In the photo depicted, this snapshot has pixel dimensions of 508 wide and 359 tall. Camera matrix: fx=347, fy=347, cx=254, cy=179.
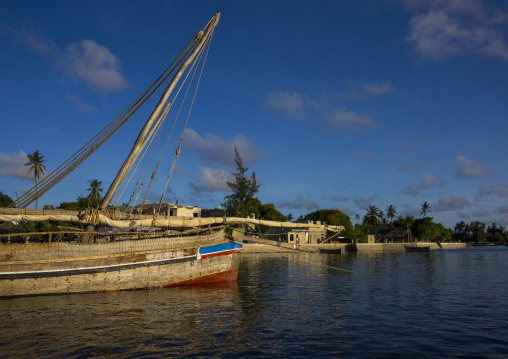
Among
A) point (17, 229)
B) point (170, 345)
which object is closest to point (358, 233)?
point (17, 229)

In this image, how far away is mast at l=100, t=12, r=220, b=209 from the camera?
2125 centimetres

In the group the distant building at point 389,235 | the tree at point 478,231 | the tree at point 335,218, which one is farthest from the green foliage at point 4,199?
the tree at point 478,231

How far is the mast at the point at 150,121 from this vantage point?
21.2m

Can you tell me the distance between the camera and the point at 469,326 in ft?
42.6

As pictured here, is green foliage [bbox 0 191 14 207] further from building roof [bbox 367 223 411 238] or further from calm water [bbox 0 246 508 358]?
building roof [bbox 367 223 411 238]

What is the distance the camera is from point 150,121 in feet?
72.3

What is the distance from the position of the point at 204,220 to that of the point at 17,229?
41.5 m

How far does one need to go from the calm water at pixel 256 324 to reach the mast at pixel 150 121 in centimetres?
629

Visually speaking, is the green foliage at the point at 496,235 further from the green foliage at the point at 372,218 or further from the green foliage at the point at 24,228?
the green foliage at the point at 24,228

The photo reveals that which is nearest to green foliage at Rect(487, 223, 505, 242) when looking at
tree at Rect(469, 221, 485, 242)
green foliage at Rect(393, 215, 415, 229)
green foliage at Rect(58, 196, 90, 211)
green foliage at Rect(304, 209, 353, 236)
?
tree at Rect(469, 221, 485, 242)

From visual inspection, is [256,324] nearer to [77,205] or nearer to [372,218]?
[77,205]

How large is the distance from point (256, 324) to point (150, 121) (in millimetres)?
14472

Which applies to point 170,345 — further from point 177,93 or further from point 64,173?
point 177,93

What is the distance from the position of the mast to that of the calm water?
20.6 feet
